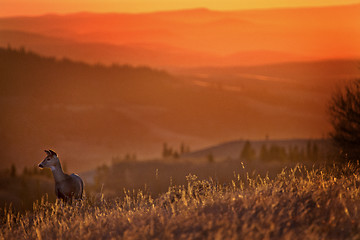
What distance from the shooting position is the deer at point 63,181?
1381cm

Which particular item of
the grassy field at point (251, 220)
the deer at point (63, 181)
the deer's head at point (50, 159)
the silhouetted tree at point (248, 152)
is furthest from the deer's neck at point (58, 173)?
the silhouetted tree at point (248, 152)

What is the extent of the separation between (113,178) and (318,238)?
129ft

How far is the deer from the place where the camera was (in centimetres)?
1381

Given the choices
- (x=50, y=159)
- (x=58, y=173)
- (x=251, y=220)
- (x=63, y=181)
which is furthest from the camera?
(x=63, y=181)

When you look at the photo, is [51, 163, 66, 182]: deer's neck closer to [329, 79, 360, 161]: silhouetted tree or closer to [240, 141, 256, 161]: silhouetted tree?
[329, 79, 360, 161]: silhouetted tree

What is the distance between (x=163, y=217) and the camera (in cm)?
1016

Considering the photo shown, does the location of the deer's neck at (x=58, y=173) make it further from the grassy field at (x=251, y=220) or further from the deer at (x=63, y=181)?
the grassy field at (x=251, y=220)

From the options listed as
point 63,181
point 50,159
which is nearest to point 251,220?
point 50,159

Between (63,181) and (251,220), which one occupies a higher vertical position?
(251,220)

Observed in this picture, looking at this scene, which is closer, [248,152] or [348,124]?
[348,124]

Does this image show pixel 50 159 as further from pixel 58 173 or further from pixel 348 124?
pixel 348 124

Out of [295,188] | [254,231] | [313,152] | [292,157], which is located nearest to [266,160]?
[292,157]

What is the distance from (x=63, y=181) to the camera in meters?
14.2

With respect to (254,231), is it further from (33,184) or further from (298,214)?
(33,184)
